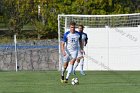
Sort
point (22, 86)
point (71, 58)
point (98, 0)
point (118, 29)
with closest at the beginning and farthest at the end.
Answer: point (22, 86) → point (71, 58) → point (118, 29) → point (98, 0)

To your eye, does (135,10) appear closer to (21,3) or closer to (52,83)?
(21,3)

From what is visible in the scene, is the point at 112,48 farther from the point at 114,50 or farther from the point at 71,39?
the point at 71,39

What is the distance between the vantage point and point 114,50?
94.4 ft

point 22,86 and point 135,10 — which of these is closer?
point 22,86

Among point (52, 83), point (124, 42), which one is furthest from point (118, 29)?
point (52, 83)

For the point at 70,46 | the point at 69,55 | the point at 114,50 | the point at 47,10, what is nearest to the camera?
the point at 69,55

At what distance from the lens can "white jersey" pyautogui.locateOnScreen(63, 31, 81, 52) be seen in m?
19.4

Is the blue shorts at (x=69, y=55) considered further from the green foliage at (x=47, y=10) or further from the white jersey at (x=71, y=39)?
the green foliage at (x=47, y=10)

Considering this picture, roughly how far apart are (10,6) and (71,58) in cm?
1982

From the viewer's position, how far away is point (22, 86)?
18203 millimetres

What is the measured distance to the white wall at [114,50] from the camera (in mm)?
28625

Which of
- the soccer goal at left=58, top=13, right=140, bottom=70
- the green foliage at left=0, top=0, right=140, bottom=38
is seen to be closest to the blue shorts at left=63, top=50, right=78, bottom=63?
the soccer goal at left=58, top=13, right=140, bottom=70

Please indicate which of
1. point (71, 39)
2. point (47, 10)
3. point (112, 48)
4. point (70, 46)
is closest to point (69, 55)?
point (70, 46)

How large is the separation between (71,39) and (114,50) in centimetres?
961
